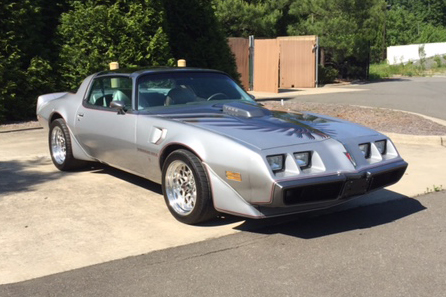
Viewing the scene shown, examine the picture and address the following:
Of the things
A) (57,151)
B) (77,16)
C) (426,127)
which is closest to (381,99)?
(426,127)

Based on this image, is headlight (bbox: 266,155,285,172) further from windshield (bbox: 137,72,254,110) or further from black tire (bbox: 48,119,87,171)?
black tire (bbox: 48,119,87,171)

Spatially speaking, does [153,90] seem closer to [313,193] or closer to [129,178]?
[129,178]

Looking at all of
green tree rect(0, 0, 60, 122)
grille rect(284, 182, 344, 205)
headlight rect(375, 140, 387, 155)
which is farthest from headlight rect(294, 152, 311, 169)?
green tree rect(0, 0, 60, 122)

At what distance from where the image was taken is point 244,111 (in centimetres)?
566

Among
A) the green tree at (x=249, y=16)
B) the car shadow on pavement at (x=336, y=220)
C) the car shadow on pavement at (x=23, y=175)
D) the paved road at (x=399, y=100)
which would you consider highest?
the green tree at (x=249, y=16)

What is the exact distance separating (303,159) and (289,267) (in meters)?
1.00

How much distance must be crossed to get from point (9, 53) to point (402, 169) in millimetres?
9330

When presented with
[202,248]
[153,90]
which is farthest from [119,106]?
[202,248]

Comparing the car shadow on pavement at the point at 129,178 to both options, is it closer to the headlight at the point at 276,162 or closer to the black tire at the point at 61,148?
the black tire at the point at 61,148

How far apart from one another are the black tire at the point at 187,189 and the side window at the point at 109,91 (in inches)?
47.2

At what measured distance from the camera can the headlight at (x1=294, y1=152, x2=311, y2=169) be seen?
15.8 feet

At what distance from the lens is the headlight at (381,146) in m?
5.48

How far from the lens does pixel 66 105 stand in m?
7.36

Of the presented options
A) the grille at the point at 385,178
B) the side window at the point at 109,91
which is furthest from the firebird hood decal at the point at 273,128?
the side window at the point at 109,91
